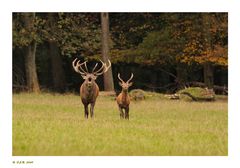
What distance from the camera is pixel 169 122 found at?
51.8 ft

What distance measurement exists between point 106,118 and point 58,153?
552 centimetres

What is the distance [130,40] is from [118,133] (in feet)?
66.1

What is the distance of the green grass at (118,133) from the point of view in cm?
1153

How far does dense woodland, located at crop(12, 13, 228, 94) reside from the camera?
2875cm

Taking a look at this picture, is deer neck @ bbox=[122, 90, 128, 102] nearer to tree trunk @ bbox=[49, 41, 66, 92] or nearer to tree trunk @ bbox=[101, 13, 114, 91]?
tree trunk @ bbox=[101, 13, 114, 91]

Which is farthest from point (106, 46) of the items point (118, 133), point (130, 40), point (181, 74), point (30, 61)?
point (118, 133)

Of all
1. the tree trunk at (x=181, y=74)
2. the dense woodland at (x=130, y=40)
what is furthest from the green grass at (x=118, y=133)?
the tree trunk at (x=181, y=74)

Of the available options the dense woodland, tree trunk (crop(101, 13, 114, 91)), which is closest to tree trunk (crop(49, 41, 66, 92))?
the dense woodland

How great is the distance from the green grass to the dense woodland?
382 inches

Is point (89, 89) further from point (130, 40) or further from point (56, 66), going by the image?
point (56, 66)

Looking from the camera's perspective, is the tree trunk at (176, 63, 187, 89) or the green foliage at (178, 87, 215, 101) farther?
the tree trunk at (176, 63, 187, 89)
